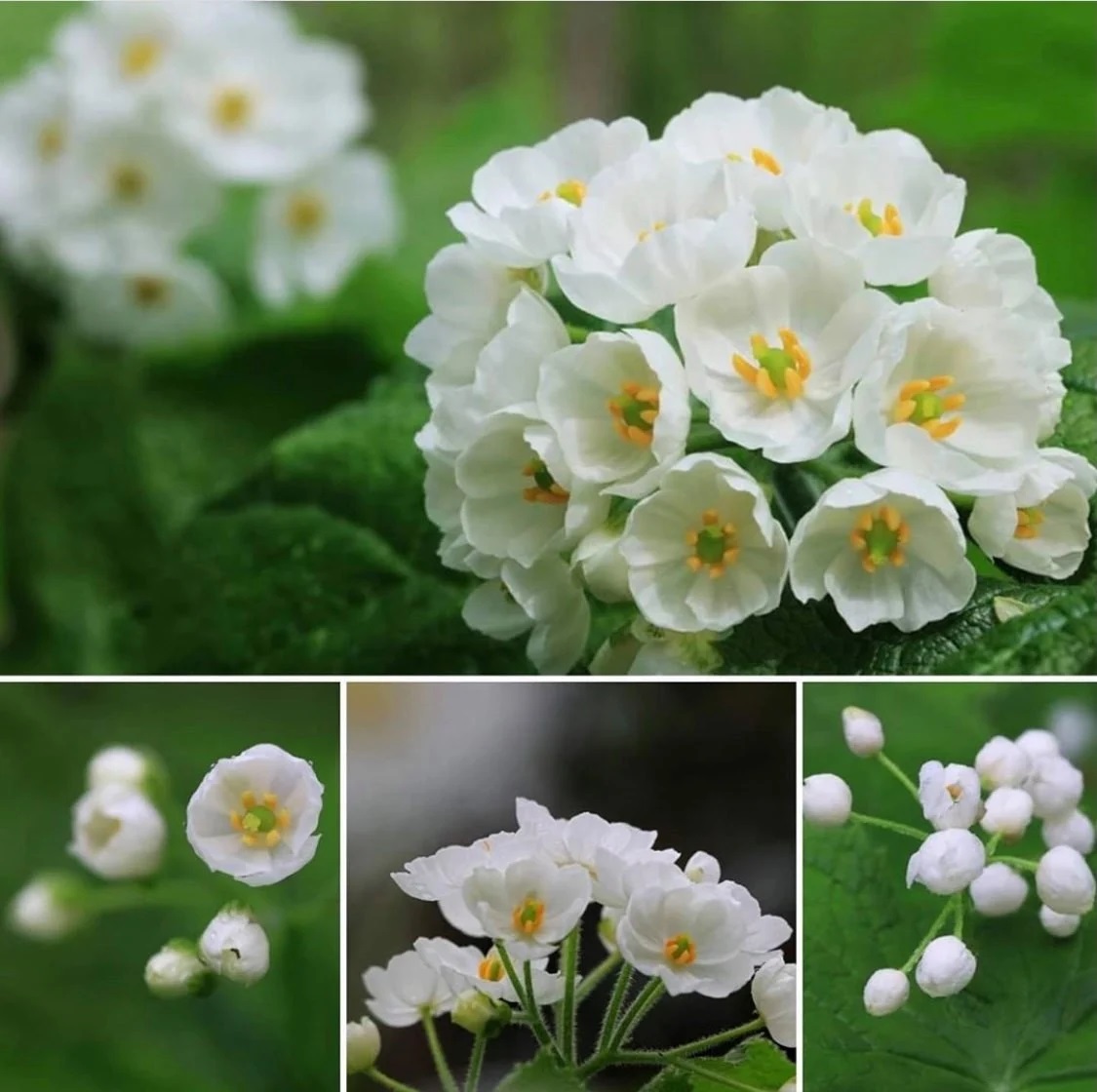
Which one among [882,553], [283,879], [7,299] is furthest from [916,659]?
[7,299]

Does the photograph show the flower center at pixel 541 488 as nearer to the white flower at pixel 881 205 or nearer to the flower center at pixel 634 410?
the flower center at pixel 634 410

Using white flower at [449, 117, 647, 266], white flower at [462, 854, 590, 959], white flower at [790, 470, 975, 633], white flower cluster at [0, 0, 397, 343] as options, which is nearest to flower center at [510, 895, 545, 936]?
white flower at [462, 854, 590, 959]

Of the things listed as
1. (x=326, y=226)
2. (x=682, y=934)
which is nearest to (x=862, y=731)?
(x=682, y=934)

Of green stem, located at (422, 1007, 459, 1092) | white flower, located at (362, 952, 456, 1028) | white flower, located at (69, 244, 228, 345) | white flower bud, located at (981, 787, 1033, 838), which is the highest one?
white flower, located at (69, 244, 228, 345)

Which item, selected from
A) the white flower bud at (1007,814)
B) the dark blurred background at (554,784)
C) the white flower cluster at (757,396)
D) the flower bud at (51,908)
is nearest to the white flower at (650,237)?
the white flower cluster at (757,396)

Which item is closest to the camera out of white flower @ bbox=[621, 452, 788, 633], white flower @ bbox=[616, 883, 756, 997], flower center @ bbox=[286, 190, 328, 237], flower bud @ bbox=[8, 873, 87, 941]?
white flower @ bbox=[621, 452, 788, 633]

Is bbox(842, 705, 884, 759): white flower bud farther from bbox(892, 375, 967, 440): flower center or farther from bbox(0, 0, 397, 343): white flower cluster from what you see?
bbox(0, 0, 397, 343): white flower cluster

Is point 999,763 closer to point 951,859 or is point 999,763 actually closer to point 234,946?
point 951,859
